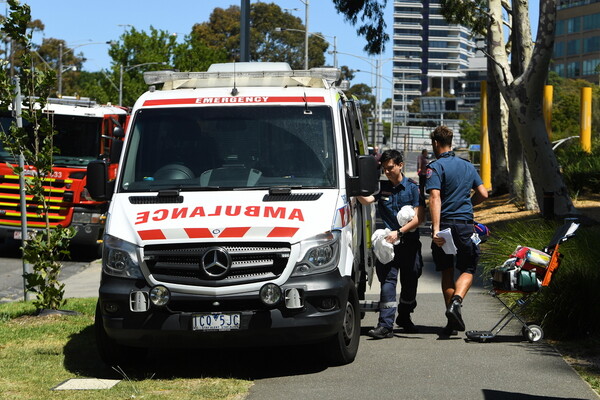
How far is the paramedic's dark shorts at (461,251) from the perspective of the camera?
9586 millimetres

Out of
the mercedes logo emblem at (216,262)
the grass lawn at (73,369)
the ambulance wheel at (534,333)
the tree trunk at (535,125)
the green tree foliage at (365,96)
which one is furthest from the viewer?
the green tree foliage at (365,96)

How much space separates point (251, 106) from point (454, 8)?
1286 centimetres

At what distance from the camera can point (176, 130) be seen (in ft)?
29.7

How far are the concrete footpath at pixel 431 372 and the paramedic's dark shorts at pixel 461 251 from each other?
68 centimetres

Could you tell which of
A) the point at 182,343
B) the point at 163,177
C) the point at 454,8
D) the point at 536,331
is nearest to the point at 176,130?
the point at 163,177

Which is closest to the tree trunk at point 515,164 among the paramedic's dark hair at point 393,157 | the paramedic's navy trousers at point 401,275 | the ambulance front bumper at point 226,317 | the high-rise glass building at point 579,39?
the paramedic's navy trousers at point 401,275

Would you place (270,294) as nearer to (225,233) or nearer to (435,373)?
(225,233)

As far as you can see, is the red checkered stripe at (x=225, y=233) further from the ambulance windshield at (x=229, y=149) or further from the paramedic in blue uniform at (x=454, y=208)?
the paramedic in blue uniform at (x=454, y=208)

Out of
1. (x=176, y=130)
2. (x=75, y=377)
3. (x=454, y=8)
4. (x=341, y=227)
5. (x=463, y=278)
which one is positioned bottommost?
(x=75, y=377)

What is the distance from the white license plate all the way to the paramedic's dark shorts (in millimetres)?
2460

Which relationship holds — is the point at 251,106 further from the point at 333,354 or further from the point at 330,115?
the point at 333,354

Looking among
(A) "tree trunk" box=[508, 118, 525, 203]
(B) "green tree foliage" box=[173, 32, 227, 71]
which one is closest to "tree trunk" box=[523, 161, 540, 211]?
(A) "tree trunk" box=[508, 118, 525, 203]

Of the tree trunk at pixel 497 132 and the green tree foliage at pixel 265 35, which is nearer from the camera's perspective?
the tree trunk at pixel 497 132

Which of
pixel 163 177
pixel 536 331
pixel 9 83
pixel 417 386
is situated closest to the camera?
pixel 417 386
